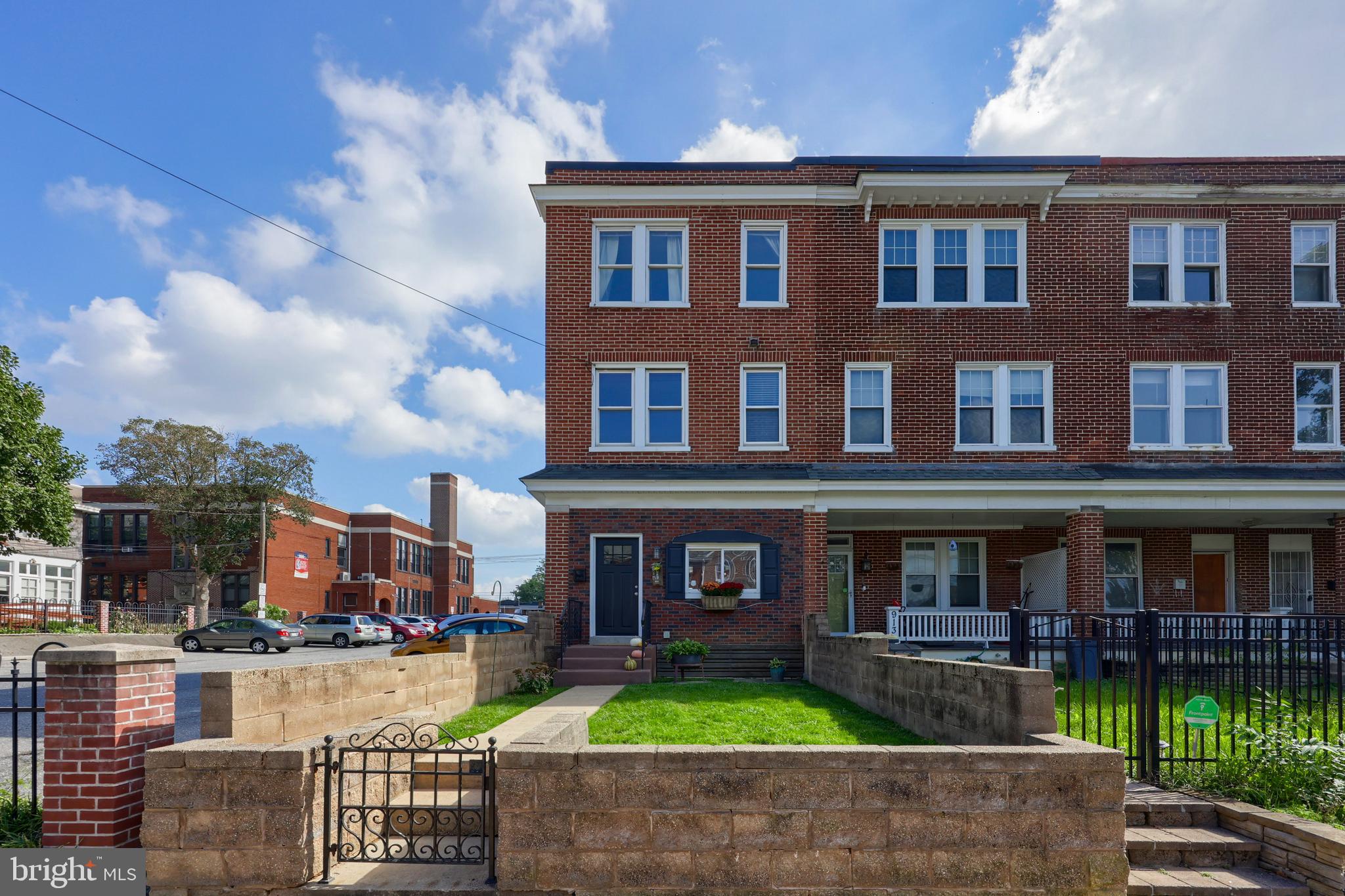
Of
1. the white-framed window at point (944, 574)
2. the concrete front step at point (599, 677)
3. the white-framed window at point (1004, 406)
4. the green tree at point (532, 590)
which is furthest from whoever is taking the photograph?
the green tree at point (532, 590)

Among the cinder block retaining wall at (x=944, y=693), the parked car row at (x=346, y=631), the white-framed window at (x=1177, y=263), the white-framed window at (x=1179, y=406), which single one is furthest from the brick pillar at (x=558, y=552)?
the white-framed window at (x=1177, y=263)

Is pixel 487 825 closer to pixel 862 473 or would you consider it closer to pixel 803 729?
pixel 803 729

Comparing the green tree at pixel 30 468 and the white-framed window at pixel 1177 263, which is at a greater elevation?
the white-framed window at pixel 1177 263

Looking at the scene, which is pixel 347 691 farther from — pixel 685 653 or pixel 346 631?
pixel 346 631

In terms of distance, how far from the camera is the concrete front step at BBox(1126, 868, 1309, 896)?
6.27 m

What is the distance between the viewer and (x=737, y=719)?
37.8ft

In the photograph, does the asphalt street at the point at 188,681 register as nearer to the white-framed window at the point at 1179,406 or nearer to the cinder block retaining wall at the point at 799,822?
the cinder block retaining wall at the point at 799,822

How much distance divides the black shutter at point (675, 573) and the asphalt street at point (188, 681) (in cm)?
623

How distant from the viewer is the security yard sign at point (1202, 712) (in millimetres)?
→ 7742

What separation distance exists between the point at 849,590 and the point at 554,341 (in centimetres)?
886

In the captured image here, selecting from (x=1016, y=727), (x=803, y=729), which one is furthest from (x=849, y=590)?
(x=1016, y=727)

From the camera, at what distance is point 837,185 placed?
67.2 feet

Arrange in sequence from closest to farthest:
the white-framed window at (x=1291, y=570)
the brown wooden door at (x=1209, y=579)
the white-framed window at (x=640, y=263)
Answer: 1. the white-framed window at (x=640, y=263)
2. the white-framed window at (x=1291, y=570)
3. the brown wooden door at (x=1209, y=579)

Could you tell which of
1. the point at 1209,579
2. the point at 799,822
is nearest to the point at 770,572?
the point at 1209,579
